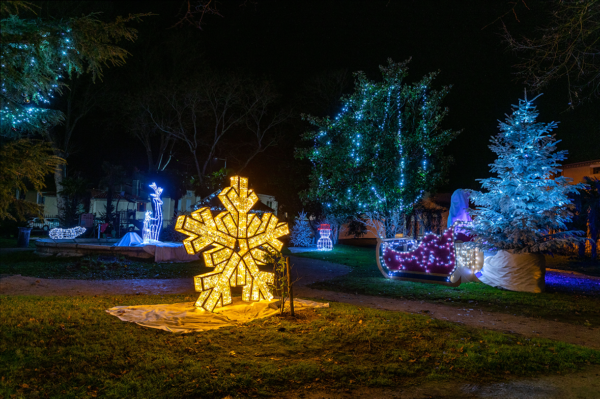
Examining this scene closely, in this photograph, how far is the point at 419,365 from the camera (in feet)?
15.9

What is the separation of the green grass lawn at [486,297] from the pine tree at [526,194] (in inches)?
49.2

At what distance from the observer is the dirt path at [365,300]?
6660 millimetres

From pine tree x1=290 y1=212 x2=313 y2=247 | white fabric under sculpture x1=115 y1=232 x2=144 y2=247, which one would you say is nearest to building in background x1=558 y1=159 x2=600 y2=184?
pine tree x1=290 y1=212 x2=313 y2=247

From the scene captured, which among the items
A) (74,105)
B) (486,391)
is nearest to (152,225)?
(74,105)

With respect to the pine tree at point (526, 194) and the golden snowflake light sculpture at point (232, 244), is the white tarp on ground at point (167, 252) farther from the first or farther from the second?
the pine tree at point (526, 194)

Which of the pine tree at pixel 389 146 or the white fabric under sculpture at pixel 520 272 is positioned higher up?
the pine tree at pixel 389 146

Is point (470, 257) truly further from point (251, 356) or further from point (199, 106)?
point (199, 106)

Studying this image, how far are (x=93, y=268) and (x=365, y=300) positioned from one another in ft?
27.5

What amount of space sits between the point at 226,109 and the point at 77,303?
19.6m

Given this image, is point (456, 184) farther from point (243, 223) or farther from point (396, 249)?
point (243, 223)

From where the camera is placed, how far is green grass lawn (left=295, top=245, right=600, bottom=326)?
804 centimetres

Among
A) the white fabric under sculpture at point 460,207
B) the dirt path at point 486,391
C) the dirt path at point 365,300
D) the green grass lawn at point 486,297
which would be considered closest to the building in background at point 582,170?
the white fabric under sculpture at point 460,207

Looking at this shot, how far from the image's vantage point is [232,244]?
750 centimetres

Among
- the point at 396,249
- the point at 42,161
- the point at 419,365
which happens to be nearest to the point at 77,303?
the point at 42,161
